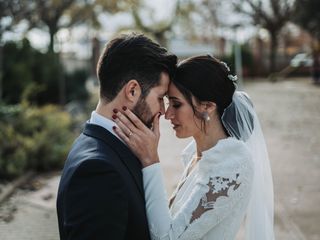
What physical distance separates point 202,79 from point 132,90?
21.8 inches

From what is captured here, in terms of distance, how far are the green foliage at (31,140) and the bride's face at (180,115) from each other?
20.0ft

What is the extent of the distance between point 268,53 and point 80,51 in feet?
51.3

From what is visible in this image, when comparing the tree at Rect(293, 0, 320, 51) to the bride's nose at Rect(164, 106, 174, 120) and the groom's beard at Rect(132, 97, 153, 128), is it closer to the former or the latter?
the bride's nose at Rect(164, 106, 174, 120)

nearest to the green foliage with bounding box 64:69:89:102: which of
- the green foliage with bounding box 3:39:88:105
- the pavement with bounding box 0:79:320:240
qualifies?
the green foliage with bounding box 3:39:88:105

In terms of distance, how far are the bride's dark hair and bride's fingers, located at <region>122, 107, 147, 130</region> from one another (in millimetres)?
380

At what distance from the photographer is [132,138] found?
2094 millimetres

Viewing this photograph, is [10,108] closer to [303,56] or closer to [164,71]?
[164,71]

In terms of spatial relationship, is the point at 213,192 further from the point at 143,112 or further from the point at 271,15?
the point at 271,15

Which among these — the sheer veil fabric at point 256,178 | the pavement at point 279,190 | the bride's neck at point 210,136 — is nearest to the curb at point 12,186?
the pavement at point 279,190

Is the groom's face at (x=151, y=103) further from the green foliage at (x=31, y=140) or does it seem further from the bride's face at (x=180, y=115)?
the green foliage at (x=31, y=140)

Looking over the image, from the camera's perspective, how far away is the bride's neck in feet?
8.68

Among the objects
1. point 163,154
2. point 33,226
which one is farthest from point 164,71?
point 163,154

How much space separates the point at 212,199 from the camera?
235cm

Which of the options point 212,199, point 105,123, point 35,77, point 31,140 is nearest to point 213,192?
point 212,199
